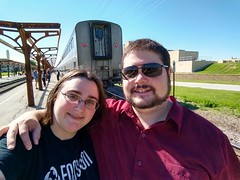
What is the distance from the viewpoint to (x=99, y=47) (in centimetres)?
1270

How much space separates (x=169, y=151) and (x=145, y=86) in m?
0.67

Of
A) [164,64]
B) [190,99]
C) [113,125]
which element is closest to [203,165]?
[113,125]

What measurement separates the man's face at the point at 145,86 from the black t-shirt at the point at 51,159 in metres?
0.64

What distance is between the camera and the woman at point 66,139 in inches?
60.9

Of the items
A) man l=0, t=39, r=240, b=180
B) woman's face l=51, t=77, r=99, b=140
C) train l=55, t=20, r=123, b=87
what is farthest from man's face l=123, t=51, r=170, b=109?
train l=55, t=20, r=123, b=87

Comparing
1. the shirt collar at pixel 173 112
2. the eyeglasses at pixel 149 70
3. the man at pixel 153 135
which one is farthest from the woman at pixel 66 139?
the eyeglasses at pixel 149 70

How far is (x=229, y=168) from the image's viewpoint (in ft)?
5.96

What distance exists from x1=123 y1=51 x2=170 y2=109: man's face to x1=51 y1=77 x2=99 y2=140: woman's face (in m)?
0.42

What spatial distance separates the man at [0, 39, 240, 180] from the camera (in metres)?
1.71

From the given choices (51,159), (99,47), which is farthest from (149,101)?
(99,47)

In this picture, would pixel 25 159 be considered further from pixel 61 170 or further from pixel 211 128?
pixel 211 128

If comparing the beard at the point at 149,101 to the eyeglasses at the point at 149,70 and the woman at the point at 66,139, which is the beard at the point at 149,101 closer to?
the eyeglasses at the point at 149,70

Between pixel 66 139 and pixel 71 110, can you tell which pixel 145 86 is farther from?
pixel 66 139

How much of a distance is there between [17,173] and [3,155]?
15 cm
